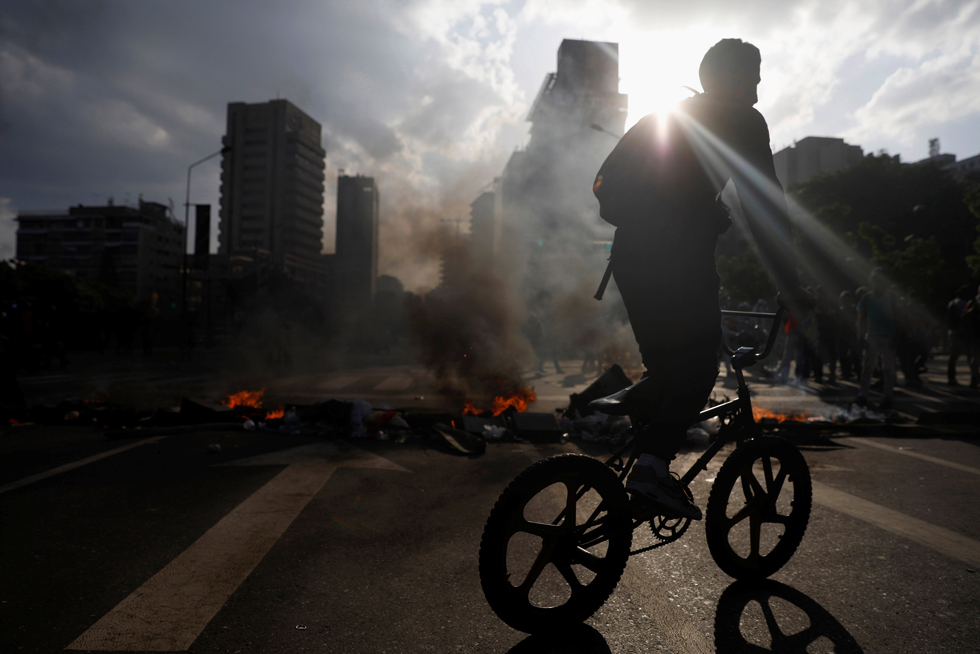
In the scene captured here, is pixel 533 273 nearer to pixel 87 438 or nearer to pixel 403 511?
pixel 87 438

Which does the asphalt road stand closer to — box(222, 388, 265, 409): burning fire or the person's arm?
the person's arm

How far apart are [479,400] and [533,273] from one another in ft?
28.6

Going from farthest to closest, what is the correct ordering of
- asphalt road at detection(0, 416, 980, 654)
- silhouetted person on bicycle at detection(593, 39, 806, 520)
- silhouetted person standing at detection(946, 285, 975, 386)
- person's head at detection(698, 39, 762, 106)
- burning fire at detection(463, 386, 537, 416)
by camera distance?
1. silhouetted person standing at detection(946, 285, 975, 386)
2. burning fire at detection(463, 386, 537, 416)
3. person's head at detection(698, 39, 762, 106)
4. silhouetted person on bicycle at detection(593, 39, 806, 520)
5. asphalt road at detection(0, 416, 980, 654)

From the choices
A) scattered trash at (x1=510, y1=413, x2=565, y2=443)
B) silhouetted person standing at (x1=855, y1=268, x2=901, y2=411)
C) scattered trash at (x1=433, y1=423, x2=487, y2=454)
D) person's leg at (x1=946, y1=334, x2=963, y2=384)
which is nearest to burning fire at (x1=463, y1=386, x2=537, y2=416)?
scattered trash at (x1=510, y1=413, x2=565, y2=443)

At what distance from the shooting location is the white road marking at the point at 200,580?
6.50 ft

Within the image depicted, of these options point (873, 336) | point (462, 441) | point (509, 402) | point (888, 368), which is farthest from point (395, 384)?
point (888, 368)

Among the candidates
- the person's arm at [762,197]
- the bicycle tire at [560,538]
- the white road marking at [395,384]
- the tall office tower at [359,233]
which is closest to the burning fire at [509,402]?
the white road marking at [395,384]

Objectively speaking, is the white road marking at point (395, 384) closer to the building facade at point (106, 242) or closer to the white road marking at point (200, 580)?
the white road marking at point (200, 580)

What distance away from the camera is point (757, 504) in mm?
2547

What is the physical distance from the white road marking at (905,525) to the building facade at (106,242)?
134166 mm

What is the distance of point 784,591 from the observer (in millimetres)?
2432

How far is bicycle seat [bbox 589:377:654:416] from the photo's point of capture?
6.95 ft

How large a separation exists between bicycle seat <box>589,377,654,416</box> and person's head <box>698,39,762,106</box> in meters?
1.26

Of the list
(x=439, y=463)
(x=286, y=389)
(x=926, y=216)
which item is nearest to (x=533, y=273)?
(x=286, y=389)
